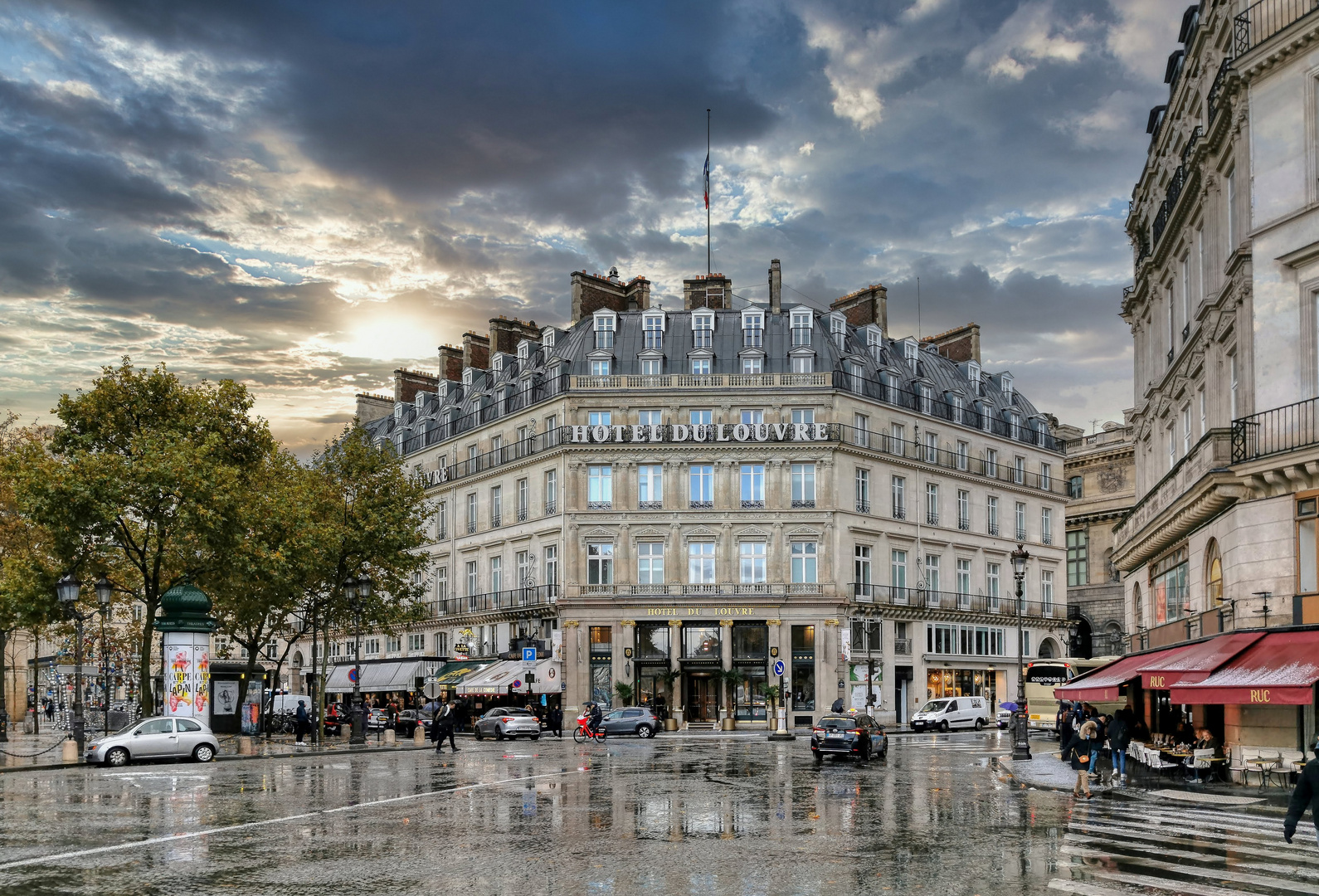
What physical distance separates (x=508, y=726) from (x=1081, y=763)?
1155 inches

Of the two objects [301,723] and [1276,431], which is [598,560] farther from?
[1276,431]

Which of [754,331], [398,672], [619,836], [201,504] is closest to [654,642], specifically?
[398,672]

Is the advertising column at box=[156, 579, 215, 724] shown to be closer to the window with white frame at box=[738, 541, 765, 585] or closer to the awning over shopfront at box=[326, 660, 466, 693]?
the awning over shopfront at box=[326, 660, 466, 693]

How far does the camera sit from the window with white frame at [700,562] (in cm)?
6162

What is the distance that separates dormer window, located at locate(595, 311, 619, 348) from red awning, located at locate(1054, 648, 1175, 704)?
126ft

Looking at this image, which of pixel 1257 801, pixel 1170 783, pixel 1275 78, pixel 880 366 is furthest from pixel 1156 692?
pixel 880 366

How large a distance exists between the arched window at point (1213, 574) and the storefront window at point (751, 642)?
35683 millimetres

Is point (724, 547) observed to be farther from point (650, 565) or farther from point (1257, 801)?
point (1257, 801)

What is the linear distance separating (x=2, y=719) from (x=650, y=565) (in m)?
29.1

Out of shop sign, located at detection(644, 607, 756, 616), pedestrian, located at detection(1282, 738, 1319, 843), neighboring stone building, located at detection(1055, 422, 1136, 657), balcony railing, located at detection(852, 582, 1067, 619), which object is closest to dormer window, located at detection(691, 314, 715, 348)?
shop sign, located at detection(644, 607, 756, 616)

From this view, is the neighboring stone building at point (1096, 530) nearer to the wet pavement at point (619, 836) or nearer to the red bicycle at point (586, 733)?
the red bicycle at point (586, 733)

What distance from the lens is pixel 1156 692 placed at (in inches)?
1314

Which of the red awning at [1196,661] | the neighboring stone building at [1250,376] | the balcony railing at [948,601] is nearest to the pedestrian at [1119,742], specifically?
the red awning at [1196,661]

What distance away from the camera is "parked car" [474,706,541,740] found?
163ft
